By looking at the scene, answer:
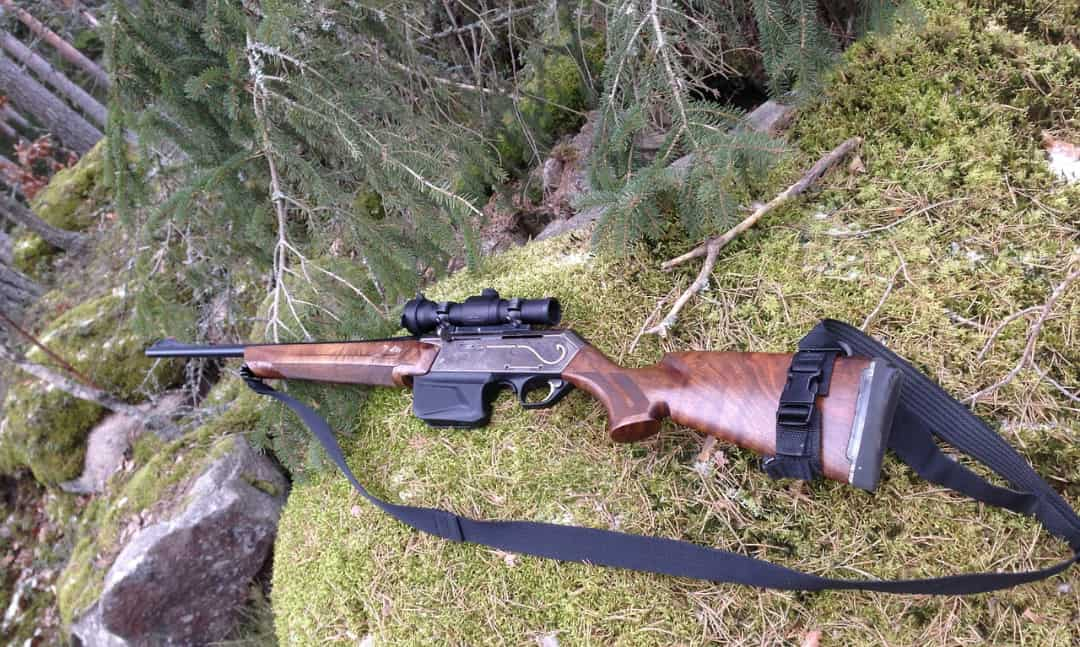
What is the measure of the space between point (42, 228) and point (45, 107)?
2.57 m

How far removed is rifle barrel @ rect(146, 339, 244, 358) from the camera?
3414 millimetres

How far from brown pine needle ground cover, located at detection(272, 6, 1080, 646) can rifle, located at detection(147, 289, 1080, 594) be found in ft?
0.38

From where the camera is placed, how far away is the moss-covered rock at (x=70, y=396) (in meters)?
5.68

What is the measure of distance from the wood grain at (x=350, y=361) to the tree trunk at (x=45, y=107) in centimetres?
870

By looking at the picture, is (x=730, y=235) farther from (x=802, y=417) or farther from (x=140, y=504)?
(x=140, y=504)

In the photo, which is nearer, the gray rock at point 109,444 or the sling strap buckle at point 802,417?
the sling strap buckle at point 802,417

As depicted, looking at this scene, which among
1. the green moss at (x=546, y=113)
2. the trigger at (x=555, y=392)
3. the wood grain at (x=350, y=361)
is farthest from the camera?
the green moss at (x=546, y=113)

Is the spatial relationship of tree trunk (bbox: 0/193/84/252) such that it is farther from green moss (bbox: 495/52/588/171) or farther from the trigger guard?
the trigger guard

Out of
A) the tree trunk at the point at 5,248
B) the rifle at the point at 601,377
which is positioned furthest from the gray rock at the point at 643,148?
the tree trunk at the point at 5,248

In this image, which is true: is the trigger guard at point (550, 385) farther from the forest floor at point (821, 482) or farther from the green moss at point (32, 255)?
the green moss at point (32, 255)

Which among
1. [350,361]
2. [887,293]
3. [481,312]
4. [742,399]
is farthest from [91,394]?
[887,293]

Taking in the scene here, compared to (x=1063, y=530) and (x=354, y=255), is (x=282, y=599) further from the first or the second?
(x=1063, y=530)

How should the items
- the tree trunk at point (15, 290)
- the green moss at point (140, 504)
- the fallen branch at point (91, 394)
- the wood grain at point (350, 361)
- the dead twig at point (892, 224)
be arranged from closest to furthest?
1. the dead twig at point (892, 224)
2. the wood grain at point (350, 361)
3. the green moss at point (140, 504)
4. the fallen branch at point (91, 394)
5. the tree trunk at point (15, 290)

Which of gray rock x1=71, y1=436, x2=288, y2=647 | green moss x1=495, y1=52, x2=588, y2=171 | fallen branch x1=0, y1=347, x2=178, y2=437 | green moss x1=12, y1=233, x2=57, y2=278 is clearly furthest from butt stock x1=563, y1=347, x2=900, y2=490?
green moss x1=12, y1=233, x2=57, y2=278
